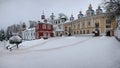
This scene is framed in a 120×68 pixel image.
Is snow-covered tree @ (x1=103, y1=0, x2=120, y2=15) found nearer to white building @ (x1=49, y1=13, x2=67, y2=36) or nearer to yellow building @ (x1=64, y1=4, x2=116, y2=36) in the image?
yellow building @ (x1=64, y1=4, x2=116, y2=36)

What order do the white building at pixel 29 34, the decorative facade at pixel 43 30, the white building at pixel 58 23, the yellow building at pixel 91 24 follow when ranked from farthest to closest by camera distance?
1. the white building at pixel 58 23
2. the white building at pixel 29 34
3. the decorative facade at pixel 43 30
4. the yellow building at pixel 91 24

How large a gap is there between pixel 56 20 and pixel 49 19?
1.11 meters

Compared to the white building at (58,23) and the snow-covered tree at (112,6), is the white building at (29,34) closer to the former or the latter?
the white building at (58,23)

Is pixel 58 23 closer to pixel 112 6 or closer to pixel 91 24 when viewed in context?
pixel 91 24

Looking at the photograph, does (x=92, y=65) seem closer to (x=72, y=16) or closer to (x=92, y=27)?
(x=92, y=27)

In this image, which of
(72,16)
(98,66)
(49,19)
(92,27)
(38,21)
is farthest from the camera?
(49,19)

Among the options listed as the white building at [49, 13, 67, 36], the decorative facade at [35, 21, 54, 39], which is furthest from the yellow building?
the decorative facade at [35, 21, 54, 39]

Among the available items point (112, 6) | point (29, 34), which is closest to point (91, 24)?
point (112, 6)

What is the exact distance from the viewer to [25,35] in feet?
93.9

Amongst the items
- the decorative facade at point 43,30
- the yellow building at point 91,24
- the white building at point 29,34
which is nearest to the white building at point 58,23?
the decorative facade at point 43,30

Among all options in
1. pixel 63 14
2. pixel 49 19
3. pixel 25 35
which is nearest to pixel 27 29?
pixel 25 35

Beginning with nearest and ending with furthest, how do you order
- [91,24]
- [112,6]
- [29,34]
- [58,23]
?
1. [112,6]
2. [91,24]
3. [29,34]
4. [58,23]

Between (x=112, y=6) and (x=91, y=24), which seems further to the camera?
(x=91, y=24)

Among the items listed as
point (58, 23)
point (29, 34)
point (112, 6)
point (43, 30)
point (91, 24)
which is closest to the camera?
Result: point (112, 6)
